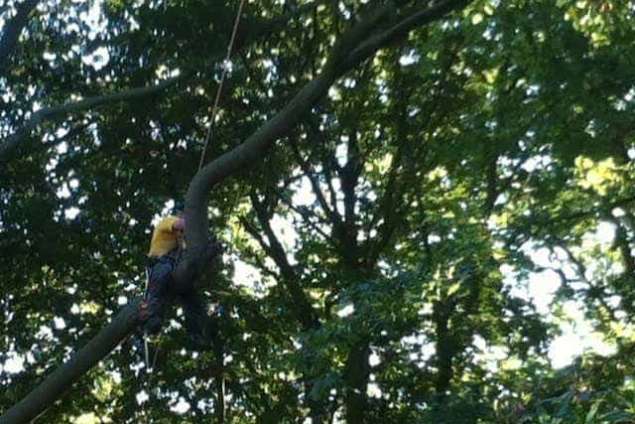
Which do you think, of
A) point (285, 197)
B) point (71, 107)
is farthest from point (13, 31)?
point (285, 197)

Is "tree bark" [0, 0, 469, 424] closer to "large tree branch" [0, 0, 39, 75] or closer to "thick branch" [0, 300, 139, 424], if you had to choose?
"thick branch" [0, 300, 139, 424]

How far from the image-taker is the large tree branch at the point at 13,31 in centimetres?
981

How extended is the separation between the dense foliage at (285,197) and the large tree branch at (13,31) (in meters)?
A: 0.03

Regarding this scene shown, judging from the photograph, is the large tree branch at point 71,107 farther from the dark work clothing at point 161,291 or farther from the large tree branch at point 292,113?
the dark work clothing at point 161,291

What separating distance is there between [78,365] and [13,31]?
5032 mm

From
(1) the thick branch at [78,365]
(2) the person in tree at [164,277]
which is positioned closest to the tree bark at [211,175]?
(1) the thick branch at [78,365]

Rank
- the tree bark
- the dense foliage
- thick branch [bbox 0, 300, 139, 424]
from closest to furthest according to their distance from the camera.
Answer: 1. the tree bark
2. thick branch [bbox 0, 300, 139, 424]
3. the dense foliage

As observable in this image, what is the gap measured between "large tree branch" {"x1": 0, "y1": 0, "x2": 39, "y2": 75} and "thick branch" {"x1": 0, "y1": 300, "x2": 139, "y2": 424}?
15.4 ft

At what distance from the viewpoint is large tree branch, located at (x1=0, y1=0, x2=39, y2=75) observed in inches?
386

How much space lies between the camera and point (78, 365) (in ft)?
21.1

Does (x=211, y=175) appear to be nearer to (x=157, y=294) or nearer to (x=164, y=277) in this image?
(x=164, y=277)

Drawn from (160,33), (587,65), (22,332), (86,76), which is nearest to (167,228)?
(587,65)

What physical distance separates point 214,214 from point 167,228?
5.26 metres

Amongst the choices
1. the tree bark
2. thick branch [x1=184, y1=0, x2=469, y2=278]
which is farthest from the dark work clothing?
thick branch [x1=184, y1=0, x2=469, y2=278]
